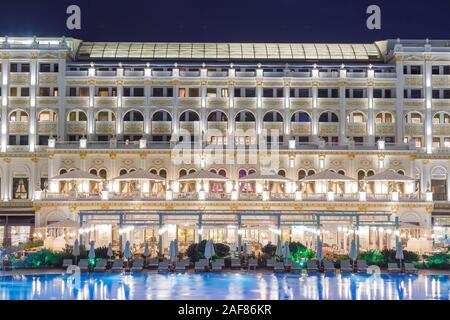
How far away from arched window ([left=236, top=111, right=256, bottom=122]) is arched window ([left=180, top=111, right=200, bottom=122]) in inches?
178

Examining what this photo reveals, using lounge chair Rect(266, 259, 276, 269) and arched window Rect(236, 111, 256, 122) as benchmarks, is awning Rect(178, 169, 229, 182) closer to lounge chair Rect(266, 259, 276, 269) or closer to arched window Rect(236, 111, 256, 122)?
arched window Rect(236, 111, 256, 122)

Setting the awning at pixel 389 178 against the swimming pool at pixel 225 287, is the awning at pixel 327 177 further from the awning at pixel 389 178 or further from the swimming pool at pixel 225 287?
the swimming pool at pixel 225 287

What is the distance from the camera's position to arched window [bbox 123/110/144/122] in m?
82.3

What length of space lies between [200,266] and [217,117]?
35373 mm

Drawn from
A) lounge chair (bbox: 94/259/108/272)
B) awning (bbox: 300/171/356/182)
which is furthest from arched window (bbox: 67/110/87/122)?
lounge chair (bbox: 94/259/108/272)

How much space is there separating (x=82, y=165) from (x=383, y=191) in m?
30.0

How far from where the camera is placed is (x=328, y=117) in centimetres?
8288

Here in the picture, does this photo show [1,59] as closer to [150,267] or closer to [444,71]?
[150,267]

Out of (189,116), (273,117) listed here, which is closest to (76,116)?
(189,116)

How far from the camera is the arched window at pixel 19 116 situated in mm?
82125

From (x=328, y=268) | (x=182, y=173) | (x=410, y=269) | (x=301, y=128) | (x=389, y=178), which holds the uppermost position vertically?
(x=301, y=128)

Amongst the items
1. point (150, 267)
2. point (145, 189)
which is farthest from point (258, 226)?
point (145, 189)

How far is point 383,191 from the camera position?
236 feet

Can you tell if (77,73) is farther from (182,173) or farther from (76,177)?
(76,177)
